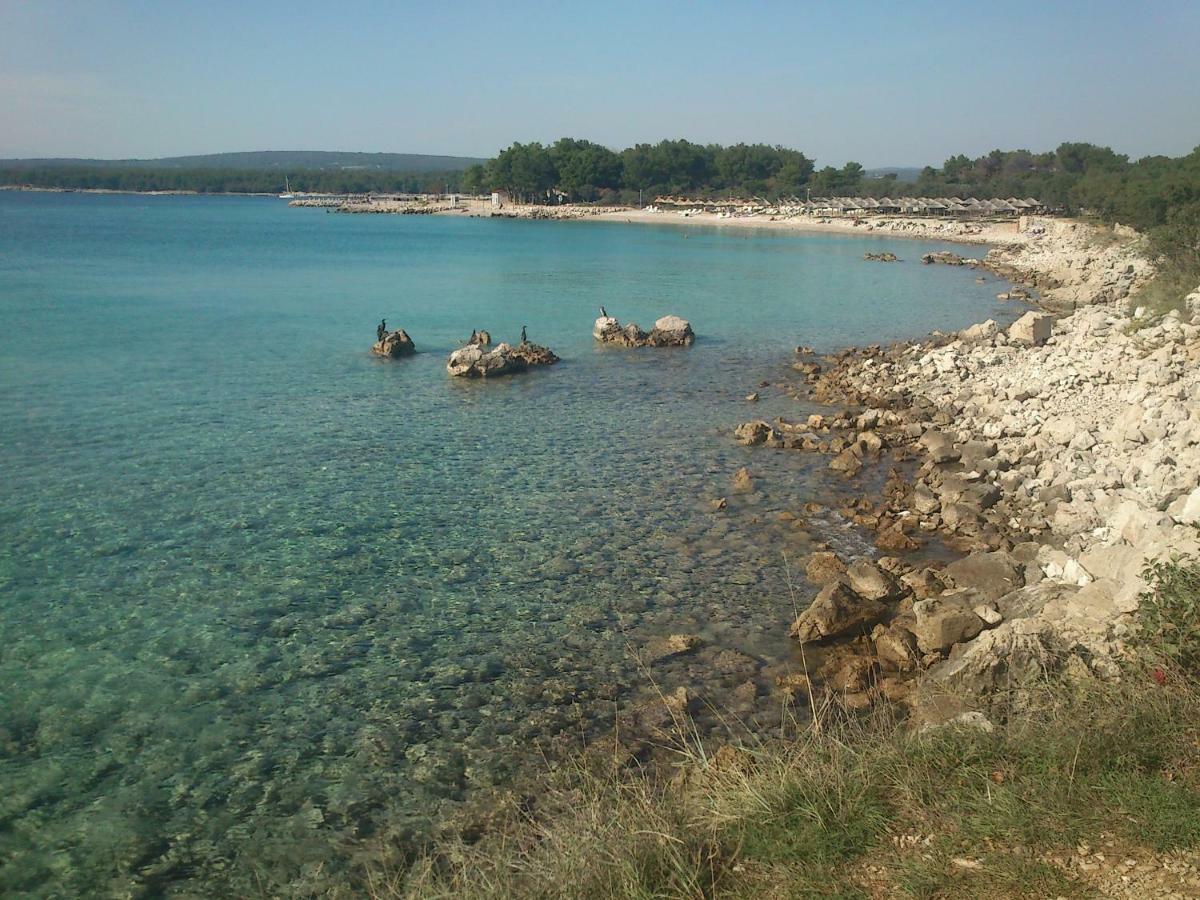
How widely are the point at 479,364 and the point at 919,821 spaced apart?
2132cm

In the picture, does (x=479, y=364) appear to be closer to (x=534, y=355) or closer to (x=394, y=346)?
(x=534, y=355)

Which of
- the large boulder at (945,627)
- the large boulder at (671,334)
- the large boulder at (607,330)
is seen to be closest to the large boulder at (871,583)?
the large boulder at (945,627)

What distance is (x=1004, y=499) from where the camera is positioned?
14.1 metres

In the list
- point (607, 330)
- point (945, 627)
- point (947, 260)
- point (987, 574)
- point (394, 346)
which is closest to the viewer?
point (945, 627)

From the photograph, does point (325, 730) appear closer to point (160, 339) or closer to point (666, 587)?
point (666, 587)

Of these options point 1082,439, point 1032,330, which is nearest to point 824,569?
point 1082,439

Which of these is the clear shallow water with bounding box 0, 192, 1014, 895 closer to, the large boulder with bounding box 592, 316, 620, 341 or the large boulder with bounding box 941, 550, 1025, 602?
the large boulder with bounding box 592, 316, 620, 341

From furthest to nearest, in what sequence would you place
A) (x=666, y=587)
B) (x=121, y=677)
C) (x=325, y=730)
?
1. (x=666, y=587)
2. (x=121, y=677)
3. (x=325, y=730)

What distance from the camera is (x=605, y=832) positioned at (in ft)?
16.9

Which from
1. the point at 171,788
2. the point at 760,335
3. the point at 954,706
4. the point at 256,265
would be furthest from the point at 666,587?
the point at 256,265

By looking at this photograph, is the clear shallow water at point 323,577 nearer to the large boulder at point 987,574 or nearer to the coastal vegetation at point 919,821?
the coastal vegetation at point 919,821

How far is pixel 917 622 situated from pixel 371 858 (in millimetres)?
6537

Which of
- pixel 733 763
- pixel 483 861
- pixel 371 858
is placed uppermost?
pixel 733 763

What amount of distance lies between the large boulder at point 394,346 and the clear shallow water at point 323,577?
2.03ft
